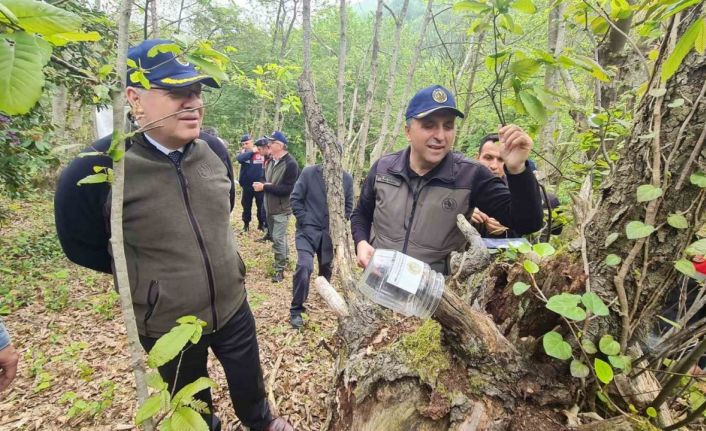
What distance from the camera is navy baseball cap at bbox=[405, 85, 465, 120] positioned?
2328 mm

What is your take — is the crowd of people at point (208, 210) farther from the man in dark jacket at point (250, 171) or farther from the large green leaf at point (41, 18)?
the man in dark jacket at point (250, 171)

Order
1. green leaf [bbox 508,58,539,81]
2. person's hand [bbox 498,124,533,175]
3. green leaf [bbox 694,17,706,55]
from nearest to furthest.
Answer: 1. green leaf [bbox 694,17,706,55]
2. green leaf [bbox 508,58,539,81]
3. person's hand [bbox 498,124,533,175]

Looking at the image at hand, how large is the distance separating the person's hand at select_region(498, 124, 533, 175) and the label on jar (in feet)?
2.67

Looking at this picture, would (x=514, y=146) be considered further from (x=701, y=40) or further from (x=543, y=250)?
(x=701, y=40)

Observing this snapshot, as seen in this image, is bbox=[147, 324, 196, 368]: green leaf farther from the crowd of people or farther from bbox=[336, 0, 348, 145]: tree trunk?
bbox=[336, 0, 348, 145]: tree trunk

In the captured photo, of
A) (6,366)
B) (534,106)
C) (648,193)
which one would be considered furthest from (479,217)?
(6,366)

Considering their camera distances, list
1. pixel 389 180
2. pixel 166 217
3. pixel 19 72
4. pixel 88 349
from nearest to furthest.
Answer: pixel 19 72 → pixel 166 217 → pixel 389 180 → pixel 88 349

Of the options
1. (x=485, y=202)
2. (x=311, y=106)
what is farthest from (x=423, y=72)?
(x=485, y=202)

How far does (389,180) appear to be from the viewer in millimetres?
2607

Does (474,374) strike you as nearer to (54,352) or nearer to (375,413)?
(375,413)

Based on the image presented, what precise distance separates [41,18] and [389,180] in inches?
84.0

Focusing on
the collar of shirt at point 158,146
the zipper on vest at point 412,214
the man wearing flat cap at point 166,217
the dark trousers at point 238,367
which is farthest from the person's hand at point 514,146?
the dark trousers at point 238,367

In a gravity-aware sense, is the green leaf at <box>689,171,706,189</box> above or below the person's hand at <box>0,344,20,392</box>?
above

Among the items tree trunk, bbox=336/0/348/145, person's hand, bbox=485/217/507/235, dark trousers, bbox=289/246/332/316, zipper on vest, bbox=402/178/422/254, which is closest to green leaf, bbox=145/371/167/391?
zipper on vest, bbox=402/178/422/254
